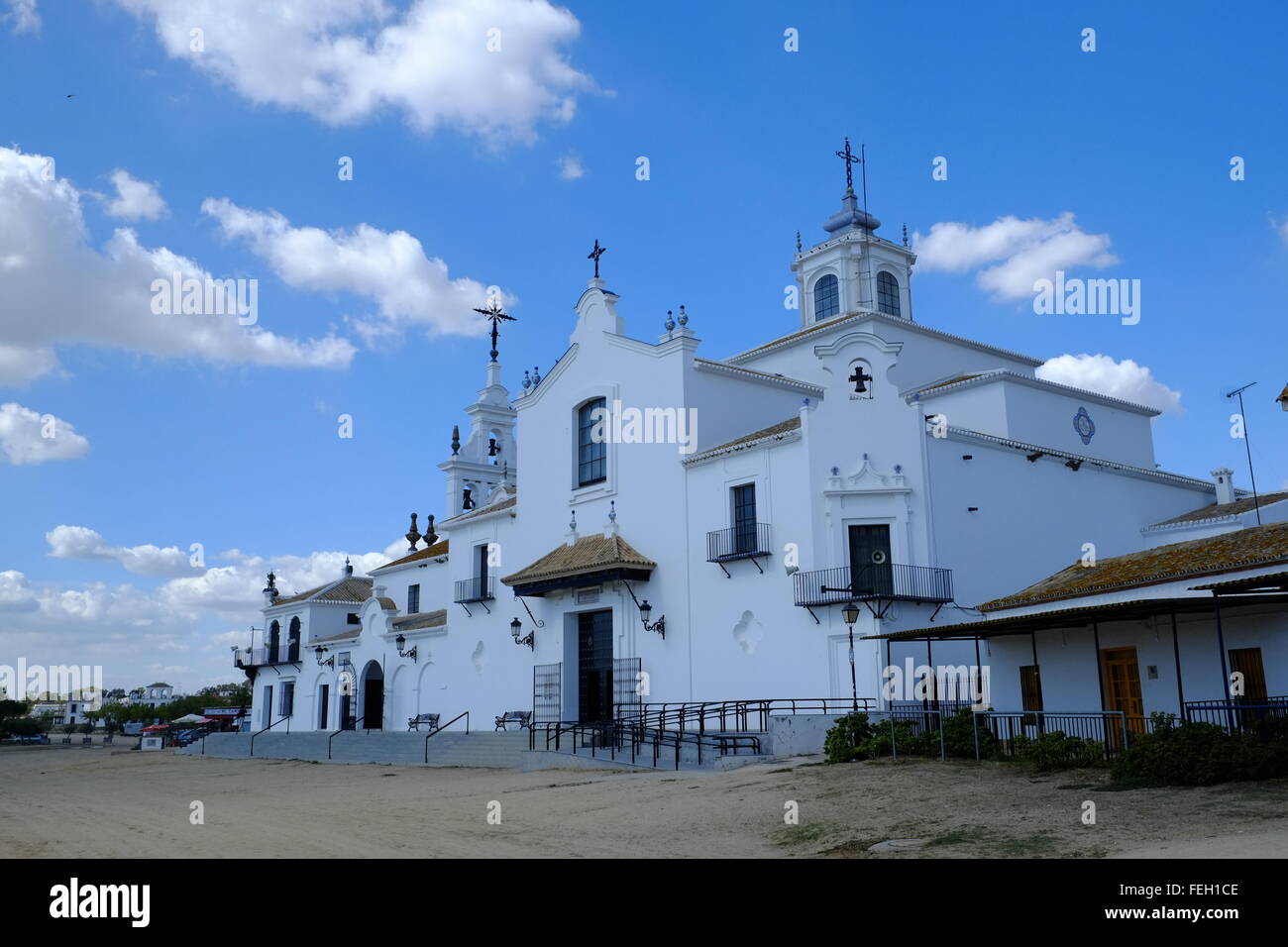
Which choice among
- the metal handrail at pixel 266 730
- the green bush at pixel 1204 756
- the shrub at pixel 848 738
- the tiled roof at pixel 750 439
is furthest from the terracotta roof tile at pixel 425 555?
the green bush at pixel 1204 756

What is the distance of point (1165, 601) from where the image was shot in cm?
1766

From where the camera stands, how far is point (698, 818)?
15594 millimetres

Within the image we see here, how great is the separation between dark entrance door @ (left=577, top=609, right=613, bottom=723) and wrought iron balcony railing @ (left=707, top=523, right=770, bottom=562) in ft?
16.1

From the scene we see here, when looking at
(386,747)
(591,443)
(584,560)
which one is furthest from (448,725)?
→ (591,443)

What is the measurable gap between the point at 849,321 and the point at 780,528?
1050 centimetres

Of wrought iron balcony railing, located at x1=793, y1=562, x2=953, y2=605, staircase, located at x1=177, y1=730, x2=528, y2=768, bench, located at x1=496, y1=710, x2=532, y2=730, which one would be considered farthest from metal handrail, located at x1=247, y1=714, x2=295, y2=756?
wrought iron balcony railing, located at x1=793, y1=562, x2=953, y2=605

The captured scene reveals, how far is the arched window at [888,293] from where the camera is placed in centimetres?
3859

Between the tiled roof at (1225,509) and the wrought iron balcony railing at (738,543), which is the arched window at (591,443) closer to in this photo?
the wrought iron balcony railing at (738,543)

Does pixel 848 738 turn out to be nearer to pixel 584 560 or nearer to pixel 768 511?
pixel 768 511

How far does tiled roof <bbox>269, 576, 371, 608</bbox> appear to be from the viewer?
52156mm

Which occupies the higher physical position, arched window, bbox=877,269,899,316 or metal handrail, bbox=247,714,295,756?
arched window, bbox=877,269,899,316

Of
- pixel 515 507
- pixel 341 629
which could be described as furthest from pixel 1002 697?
pixel 341 629

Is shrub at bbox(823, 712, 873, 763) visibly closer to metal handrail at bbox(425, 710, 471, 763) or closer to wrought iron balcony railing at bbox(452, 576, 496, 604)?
metal handrail at bbox(425, 710, 471, 763)

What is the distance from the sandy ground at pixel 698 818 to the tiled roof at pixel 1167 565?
4897mm
